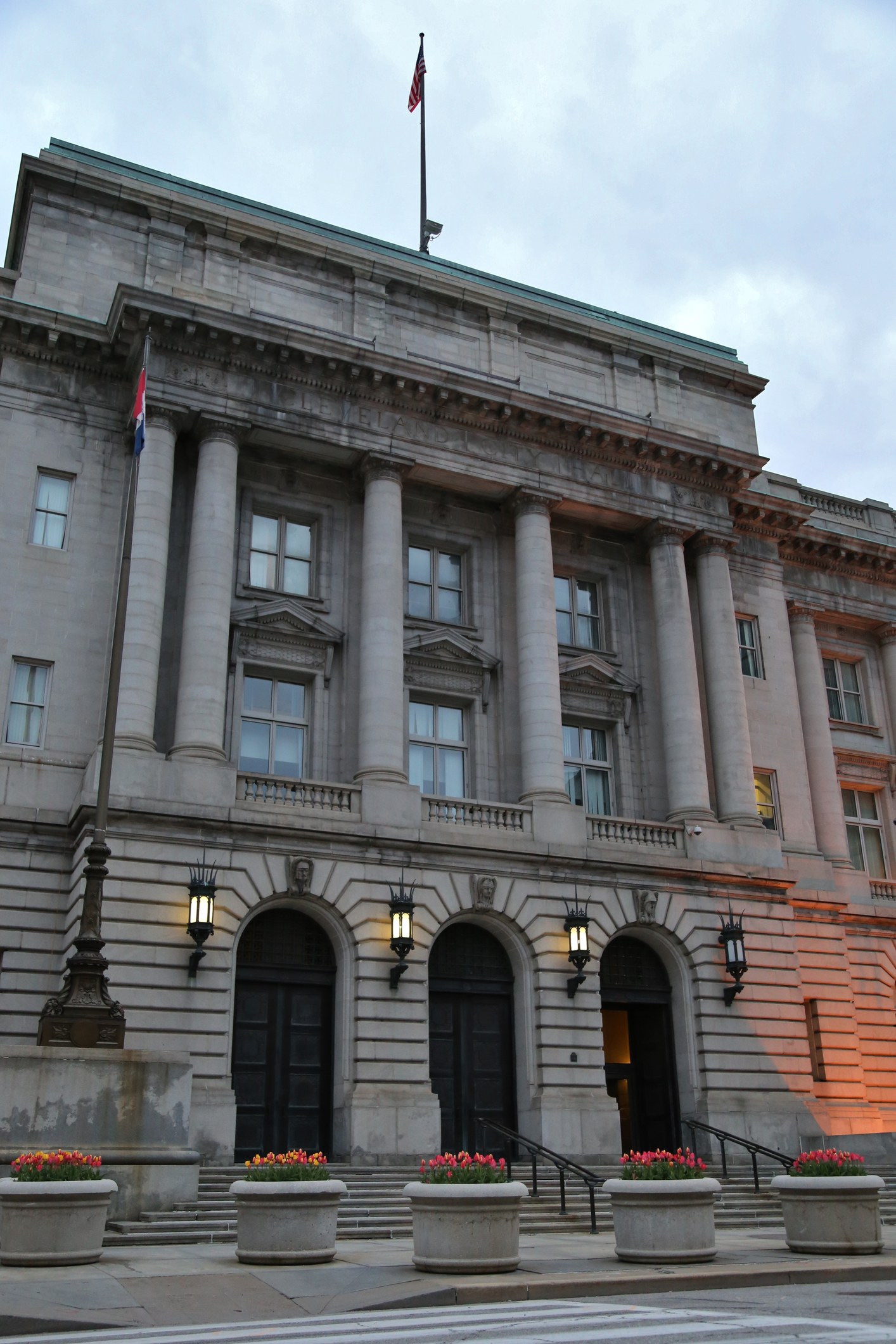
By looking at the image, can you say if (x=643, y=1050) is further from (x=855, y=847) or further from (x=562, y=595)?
(x=562, y=595)

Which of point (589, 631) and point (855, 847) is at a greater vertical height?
point (589, 631)

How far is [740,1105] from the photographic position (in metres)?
29.7

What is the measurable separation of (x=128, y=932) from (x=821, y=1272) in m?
15.0

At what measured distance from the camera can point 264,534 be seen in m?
32.4

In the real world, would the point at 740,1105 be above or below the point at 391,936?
below

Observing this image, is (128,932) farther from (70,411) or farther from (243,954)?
(70,411)

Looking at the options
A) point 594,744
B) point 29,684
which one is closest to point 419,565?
point 594,744

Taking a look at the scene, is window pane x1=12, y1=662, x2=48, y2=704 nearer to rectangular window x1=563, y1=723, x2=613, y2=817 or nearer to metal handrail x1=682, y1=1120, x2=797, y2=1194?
rectangular window x1=563, y1=723, x2=613, y2=817

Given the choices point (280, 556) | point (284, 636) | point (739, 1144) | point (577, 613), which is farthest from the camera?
point (577, 613)

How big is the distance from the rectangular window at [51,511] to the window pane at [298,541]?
5.72 metres

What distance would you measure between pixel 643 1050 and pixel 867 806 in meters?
14.2

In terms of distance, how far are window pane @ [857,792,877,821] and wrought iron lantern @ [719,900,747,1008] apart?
12000mm

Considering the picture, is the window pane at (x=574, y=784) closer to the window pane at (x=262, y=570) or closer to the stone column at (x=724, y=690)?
the stone column at (x=724, y=690)

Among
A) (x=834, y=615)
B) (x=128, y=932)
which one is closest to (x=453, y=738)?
(x=128, y=932)
